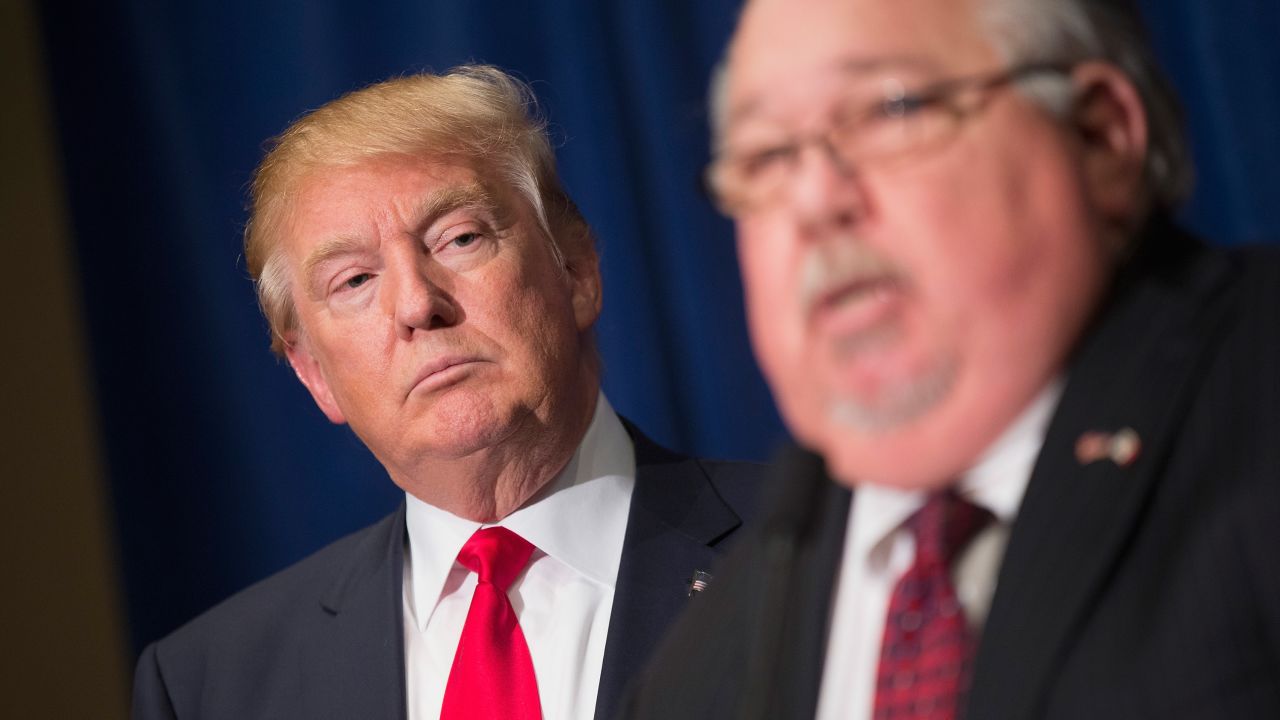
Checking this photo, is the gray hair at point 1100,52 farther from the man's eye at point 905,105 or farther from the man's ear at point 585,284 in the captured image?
the man's ear at point 585,284

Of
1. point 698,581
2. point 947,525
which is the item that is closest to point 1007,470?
point 947,525

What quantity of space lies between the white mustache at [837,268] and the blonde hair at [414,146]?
972 mm

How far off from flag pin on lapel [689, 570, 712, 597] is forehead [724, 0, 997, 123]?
0.85 metres

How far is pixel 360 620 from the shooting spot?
5.65ft

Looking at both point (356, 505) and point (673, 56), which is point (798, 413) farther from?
point (356, 505)

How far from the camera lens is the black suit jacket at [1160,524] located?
723mm

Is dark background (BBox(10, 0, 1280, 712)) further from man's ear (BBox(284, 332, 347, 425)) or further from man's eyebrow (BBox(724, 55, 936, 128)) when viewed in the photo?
man's eyebrow (BBox(724, 55, 936, 128))

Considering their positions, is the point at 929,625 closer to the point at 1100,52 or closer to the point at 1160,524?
the point at 1160,524

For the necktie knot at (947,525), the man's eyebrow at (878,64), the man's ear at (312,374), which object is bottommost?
the man's ear at (312,374)

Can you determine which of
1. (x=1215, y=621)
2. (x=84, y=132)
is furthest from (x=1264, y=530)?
(x=84, y=132)

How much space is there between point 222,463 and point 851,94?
2.13 meters

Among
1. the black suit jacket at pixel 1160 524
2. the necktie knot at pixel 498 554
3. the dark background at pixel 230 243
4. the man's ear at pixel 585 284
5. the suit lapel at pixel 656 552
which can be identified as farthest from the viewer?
the dark background at pixel 230 243

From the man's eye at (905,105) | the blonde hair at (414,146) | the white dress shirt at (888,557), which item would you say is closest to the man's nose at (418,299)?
the blonde hair at (414,146)

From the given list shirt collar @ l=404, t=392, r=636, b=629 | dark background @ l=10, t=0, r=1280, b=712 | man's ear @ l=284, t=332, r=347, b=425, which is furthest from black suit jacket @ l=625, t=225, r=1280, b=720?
dark background @ l=10, t=0, r=1280, b=712
